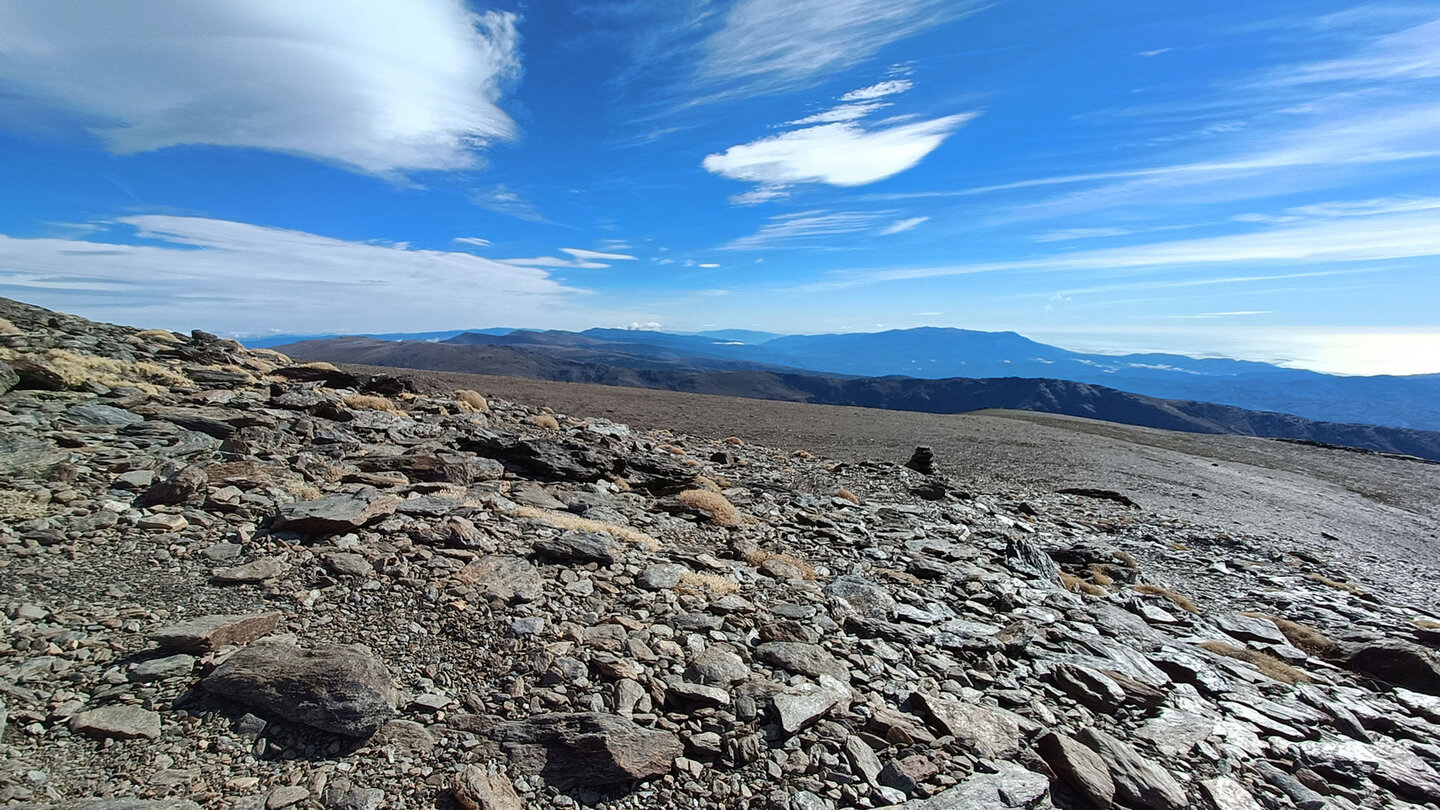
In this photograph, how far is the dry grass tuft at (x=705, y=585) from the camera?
6.70 m

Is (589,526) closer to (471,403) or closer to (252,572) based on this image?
(252,572)

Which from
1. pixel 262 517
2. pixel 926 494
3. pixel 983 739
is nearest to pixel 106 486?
pixel 262 517

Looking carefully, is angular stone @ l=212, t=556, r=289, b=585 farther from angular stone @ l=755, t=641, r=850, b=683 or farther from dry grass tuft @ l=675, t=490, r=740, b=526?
dry grass tuft @ l=675, t=490, r=740, b=526

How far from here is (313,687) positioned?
13.0 feet

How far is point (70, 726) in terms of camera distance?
3.52 m

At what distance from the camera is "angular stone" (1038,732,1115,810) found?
14.1ft

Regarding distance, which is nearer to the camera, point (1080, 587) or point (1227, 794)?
point (1227, 794)

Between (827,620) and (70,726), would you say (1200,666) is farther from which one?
(70,726)

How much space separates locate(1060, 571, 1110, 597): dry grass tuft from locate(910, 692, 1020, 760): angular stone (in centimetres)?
537

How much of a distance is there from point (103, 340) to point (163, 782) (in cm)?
1735

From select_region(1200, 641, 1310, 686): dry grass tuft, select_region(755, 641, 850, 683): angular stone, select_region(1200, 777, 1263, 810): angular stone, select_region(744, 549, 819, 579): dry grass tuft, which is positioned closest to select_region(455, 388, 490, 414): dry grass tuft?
select_region(744, 549, 819, 579): dry grass tuft

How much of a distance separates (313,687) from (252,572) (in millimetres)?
2182

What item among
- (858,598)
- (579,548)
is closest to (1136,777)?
(858,598)

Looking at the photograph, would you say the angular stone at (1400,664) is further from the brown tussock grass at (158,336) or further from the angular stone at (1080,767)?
the brown tussock grass at (158,336)
